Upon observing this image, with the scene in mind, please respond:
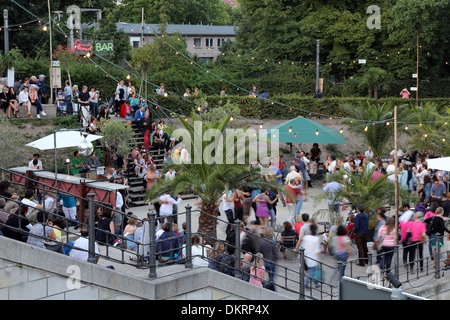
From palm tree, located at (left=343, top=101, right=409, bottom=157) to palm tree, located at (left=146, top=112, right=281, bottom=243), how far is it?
11.5 m

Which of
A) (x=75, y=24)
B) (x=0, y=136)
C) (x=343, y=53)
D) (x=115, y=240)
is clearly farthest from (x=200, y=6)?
(x=115, y=240)

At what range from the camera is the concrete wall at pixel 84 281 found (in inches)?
334

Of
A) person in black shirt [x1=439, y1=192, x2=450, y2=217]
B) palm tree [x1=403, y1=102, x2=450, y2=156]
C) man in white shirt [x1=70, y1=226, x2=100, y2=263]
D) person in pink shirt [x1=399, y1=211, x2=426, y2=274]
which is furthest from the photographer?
palm tree [x1=403, y1=102, x2=450, y2=156]

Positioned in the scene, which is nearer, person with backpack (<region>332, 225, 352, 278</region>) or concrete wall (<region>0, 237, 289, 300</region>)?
concrete wall (<region>0, 237, 289, 300</region>)

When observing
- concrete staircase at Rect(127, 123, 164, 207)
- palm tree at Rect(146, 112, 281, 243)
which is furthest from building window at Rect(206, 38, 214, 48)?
palm tree at Rect(146, 112, 281, 243)

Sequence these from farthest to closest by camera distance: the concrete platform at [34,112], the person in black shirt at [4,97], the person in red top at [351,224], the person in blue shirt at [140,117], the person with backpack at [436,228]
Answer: the person in blue shirt at [140,117] < the concrete platform at [34,112] < the person in black shirt at [4,97] < the person in red top at [351,224] < the person with backpack at [436,228]

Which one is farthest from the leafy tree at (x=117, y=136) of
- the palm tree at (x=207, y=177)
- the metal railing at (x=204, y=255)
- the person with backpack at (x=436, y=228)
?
the person with backpack at (x=436, y=228)

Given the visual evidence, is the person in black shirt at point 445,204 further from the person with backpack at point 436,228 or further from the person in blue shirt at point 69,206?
the person in blue shirt at point 69,206

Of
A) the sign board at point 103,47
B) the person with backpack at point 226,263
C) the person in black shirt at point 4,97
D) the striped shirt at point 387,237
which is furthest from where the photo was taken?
the sign board at point 103,47

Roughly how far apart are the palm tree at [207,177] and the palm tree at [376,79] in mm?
23761

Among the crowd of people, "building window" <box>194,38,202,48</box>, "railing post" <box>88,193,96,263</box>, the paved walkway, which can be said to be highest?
"building window" <box>194,38,202,48</box>

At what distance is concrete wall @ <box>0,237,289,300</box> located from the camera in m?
8.48

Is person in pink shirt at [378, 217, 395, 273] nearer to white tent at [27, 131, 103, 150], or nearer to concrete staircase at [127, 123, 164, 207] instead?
white tent at [27, 131, 103, 150]
